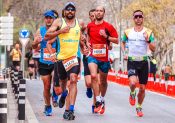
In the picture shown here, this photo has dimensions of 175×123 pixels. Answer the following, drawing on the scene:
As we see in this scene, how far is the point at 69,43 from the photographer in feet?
50.2

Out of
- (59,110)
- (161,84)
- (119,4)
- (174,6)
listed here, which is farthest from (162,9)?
(59,110)

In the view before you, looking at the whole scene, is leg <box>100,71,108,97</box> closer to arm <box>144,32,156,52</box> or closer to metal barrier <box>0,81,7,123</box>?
arm <box>144,32,156,52</box>

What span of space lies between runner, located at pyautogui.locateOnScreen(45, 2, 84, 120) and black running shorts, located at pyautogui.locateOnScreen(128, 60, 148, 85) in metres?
1.93

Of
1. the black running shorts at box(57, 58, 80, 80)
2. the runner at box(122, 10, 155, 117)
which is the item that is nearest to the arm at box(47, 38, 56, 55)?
A: the black running shorts at box(57, 58, 80, 80)

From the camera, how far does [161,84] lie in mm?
31547

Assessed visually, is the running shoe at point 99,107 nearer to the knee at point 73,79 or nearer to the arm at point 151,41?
the arm at point 151,41

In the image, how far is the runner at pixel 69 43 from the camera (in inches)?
599

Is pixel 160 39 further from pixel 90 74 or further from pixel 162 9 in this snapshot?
pixel 90 74

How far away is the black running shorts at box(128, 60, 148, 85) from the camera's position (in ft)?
55.7

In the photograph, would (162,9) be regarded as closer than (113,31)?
No

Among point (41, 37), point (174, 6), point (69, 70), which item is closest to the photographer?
point (69, 70)

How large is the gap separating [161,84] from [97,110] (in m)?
14.9

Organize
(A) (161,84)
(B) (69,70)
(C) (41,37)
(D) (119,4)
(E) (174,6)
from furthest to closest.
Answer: (D) (119,4), (E) (174,6), (A) (161,84), (C) (41,37), (B) (69,70)

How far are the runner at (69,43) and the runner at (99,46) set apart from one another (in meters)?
1.42
